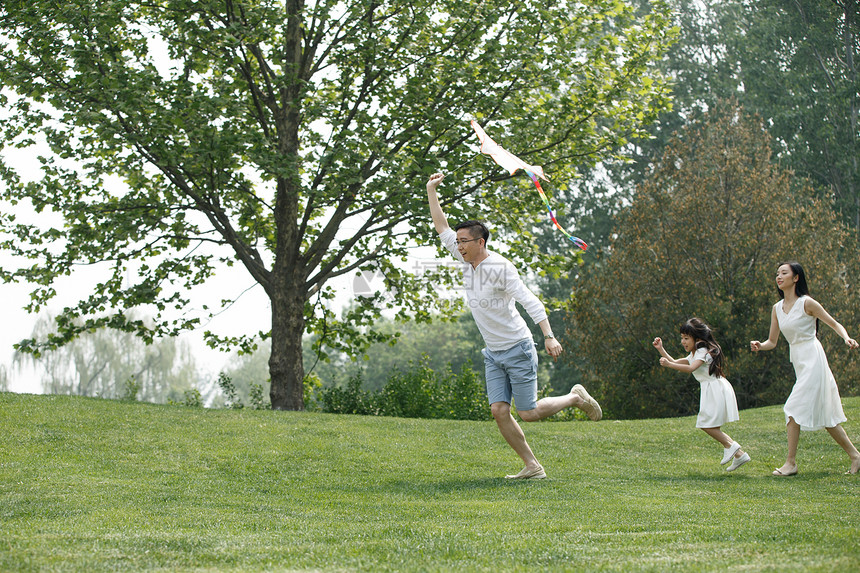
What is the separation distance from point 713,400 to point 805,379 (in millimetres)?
963

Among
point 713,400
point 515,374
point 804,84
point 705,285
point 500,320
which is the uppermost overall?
point 804,84

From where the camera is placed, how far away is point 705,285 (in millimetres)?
20125

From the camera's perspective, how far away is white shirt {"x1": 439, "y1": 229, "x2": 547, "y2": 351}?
24.7 feet

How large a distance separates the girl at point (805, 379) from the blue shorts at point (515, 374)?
2700mm

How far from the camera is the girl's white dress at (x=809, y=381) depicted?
874cm

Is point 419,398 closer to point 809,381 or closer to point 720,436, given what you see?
point 720,436

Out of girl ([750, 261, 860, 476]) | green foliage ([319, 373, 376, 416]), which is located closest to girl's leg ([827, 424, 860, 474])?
girl ([750, 261, 860, 476])

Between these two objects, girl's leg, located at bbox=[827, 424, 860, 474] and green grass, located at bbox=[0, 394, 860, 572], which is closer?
green grass, located at bbox=[0, 394, 860, 572]

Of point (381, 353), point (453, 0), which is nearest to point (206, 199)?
point (453, 0)

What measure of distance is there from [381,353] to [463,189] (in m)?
71.6

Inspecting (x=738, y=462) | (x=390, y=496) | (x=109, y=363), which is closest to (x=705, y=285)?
(x=738, y=462)

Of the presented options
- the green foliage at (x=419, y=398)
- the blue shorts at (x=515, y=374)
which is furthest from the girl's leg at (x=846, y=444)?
the green foliage at (x=419, y=398)

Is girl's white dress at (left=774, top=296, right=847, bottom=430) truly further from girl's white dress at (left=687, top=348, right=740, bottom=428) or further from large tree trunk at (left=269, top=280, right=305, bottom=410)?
large tree trunk at (left=269, top=280, right=305, bottom=410)

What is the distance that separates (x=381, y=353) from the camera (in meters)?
87.0
